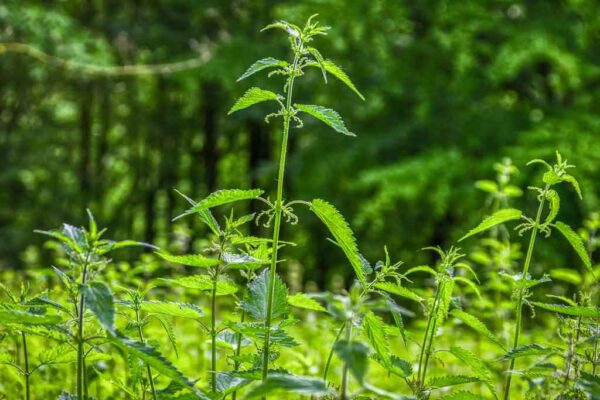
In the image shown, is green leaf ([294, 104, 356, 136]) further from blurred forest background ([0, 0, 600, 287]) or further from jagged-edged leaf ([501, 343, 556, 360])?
blurred forest background ([0, 0, 600, 287])

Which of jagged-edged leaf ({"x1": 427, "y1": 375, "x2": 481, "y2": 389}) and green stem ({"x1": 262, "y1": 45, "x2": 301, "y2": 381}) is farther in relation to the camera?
jagged-edged leaf ({"x1": 427, "y1": 375, "x2": 481, "y2": 389})

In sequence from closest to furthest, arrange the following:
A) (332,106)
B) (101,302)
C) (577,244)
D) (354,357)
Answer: (354,357) < (101,302) < (577,244) < (332,106)

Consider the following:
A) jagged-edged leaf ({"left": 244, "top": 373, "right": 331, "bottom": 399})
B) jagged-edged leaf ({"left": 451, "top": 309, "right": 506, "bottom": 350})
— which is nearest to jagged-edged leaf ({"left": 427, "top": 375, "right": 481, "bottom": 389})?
jagged-edged leaf ({"left": 451, "top": 309, "right": 506, "bottom": 350})

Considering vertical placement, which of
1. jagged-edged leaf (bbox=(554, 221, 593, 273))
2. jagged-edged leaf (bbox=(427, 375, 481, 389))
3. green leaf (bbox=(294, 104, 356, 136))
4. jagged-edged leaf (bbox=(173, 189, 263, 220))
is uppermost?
green leaf (bbox=(294, 104, 356, 136))

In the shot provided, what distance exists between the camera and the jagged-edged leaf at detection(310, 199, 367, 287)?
1112 millimetres

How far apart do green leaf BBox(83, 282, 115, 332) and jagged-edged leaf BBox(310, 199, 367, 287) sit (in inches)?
13.9

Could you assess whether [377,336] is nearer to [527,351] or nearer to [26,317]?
[527,351]

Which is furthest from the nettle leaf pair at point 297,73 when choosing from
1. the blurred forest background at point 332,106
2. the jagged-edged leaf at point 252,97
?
the blurred forest background at point 332,106

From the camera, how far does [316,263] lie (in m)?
8.70

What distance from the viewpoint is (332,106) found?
7.31 m

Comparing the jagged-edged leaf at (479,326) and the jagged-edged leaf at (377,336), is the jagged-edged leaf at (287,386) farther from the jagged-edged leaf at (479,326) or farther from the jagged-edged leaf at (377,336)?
the jagged-edged leaf at (479,326)

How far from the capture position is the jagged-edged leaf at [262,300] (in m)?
1.29

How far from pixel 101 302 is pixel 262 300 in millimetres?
390

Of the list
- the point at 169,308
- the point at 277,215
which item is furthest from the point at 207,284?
the point at 277,215
